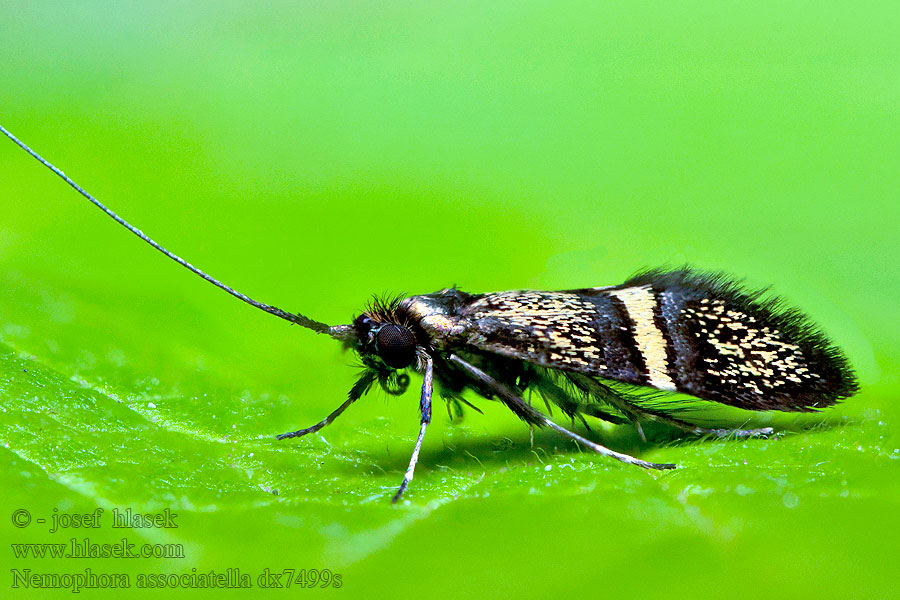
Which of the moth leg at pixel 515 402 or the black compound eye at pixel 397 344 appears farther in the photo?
the black compound eye at pixel 397 344

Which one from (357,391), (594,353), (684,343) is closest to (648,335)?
(684,343)

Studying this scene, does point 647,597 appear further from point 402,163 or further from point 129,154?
point 129,154

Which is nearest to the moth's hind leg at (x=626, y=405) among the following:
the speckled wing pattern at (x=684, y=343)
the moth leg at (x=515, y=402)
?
the speckled wing pattern at (x=684, y=343)

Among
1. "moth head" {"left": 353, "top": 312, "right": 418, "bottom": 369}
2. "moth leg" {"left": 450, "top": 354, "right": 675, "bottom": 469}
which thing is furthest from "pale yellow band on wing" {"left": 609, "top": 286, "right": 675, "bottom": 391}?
"moth head" {"left": 353, "top": 312, "right": 418, "bottom": 369}

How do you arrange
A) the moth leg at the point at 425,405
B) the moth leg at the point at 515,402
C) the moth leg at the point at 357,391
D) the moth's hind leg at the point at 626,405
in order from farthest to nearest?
the moth leg at the point at 357,391 < the moth's hind leg at the point at 626,405 < the moth leg at the point at 515,402 < the moth leg at the point at 425,405

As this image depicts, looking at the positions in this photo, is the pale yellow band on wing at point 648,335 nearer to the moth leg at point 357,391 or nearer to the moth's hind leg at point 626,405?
the moth's hind leg at point 626,405

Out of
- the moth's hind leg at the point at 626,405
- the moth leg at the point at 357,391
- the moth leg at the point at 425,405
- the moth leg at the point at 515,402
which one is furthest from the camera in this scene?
the moth leg at the point at 357,391

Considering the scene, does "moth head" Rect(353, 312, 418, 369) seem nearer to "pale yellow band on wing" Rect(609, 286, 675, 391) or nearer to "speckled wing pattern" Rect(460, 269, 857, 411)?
"speckled wing pattern" Rect(460, 269, 857, 411)

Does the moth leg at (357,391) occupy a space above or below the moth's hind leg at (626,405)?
above

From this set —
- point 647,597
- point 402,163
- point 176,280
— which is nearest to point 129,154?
point 176,280
